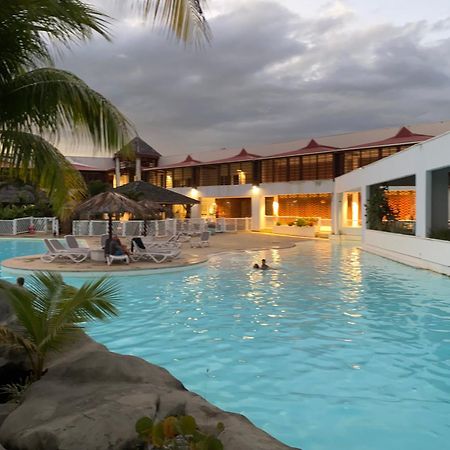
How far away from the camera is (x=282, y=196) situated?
36312mm

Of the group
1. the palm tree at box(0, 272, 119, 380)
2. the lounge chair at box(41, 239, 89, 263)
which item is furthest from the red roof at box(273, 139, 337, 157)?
the palm tree at box(0, 272, 119, 380)

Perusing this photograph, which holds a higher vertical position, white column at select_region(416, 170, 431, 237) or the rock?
white column at select_region(416, 170, 431, 237)

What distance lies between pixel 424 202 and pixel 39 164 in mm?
12936

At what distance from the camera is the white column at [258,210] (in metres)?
35.7

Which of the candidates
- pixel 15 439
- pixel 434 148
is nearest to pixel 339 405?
pixel 15 439

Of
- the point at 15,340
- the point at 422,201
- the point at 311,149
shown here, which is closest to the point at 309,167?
the point at 311,149

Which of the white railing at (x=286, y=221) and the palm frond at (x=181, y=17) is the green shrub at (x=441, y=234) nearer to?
the palm frond at (x=181, y=17)

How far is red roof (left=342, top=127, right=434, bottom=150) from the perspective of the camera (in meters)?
28.6

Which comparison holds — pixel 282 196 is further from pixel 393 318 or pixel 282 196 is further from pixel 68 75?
pixel 68 75

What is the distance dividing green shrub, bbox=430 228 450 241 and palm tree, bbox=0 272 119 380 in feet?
41.7

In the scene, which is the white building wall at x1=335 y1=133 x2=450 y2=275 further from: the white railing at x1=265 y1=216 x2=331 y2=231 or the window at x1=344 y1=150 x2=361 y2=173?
the white railing at x1=265 y1=216 x2=331 y2=231

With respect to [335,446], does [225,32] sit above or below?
above

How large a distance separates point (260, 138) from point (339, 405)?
44.2m

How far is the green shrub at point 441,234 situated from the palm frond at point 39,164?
11.8 meters
